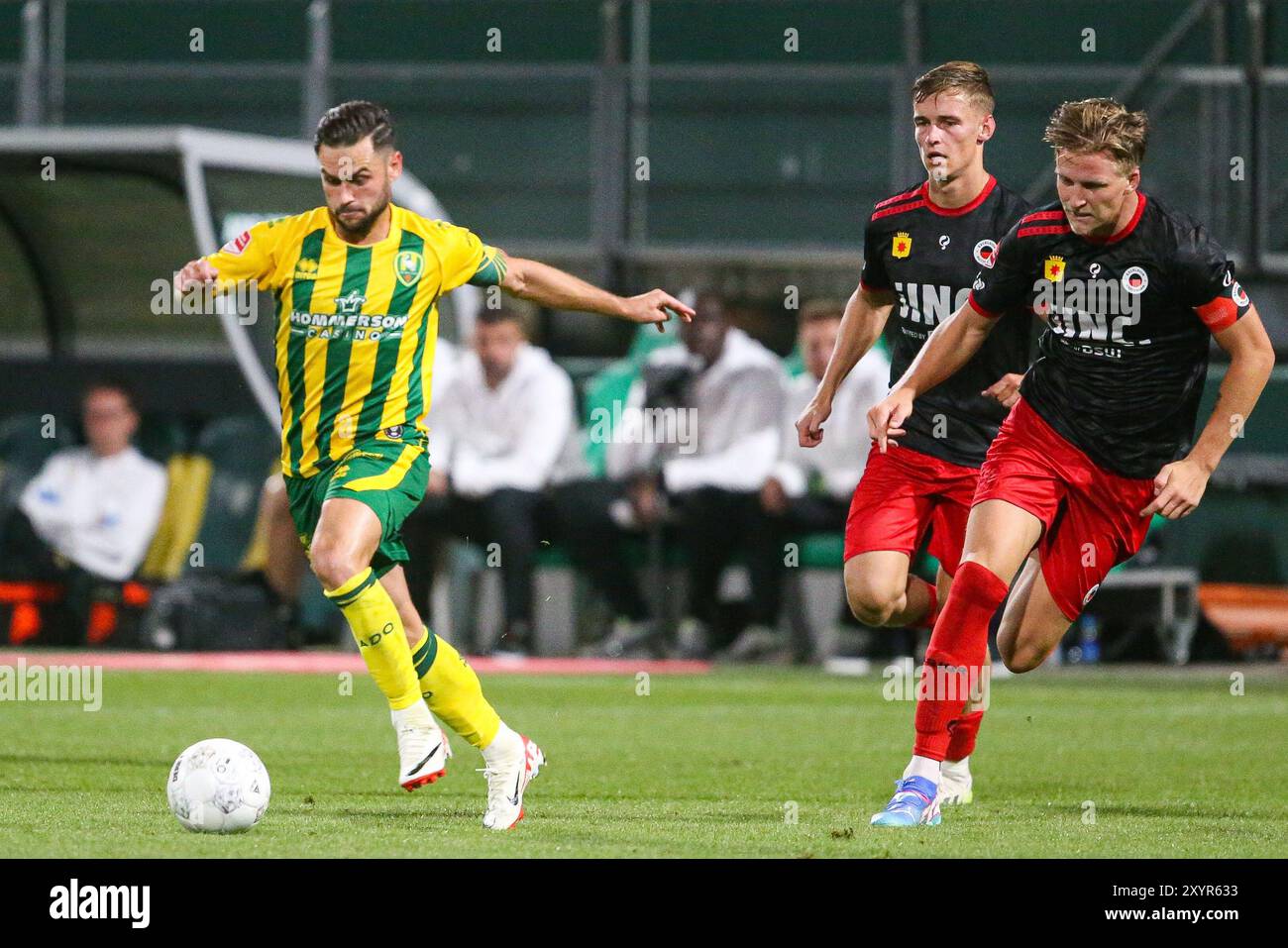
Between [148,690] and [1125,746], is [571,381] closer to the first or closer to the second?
[148,690]

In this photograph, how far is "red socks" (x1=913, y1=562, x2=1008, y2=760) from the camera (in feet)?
20.1

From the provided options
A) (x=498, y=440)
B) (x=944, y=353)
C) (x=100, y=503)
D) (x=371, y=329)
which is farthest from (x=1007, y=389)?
(x=100, y=503)

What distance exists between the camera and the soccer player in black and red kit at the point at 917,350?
6.64 metres

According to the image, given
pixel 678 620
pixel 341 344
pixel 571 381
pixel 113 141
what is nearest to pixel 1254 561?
pixel 678 620

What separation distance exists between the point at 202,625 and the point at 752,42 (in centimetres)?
775

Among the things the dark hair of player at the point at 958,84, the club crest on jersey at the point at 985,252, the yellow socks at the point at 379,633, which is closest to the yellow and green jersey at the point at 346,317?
the yellow socks at the point at 379,633

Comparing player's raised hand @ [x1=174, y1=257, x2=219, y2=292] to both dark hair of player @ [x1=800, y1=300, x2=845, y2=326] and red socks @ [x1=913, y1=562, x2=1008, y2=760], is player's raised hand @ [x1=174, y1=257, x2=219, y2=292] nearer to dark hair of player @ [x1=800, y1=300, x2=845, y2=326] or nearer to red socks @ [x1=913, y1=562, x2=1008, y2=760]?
red socks @ [x1=913, y1=562, x2=1008, y2=760]

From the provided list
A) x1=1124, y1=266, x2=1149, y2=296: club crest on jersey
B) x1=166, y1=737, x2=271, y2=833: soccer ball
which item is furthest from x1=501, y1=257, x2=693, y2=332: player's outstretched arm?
x1=166, y1=737, x2=271, y2=833: soccer ball

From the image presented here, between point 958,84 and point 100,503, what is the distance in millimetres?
8986

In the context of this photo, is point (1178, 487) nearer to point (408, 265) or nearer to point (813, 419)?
point (813, 419)

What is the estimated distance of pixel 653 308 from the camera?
255 inches

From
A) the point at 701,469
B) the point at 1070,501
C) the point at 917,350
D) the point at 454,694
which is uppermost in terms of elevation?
the point at 917,350

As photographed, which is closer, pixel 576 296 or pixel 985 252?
pixel 576 296
